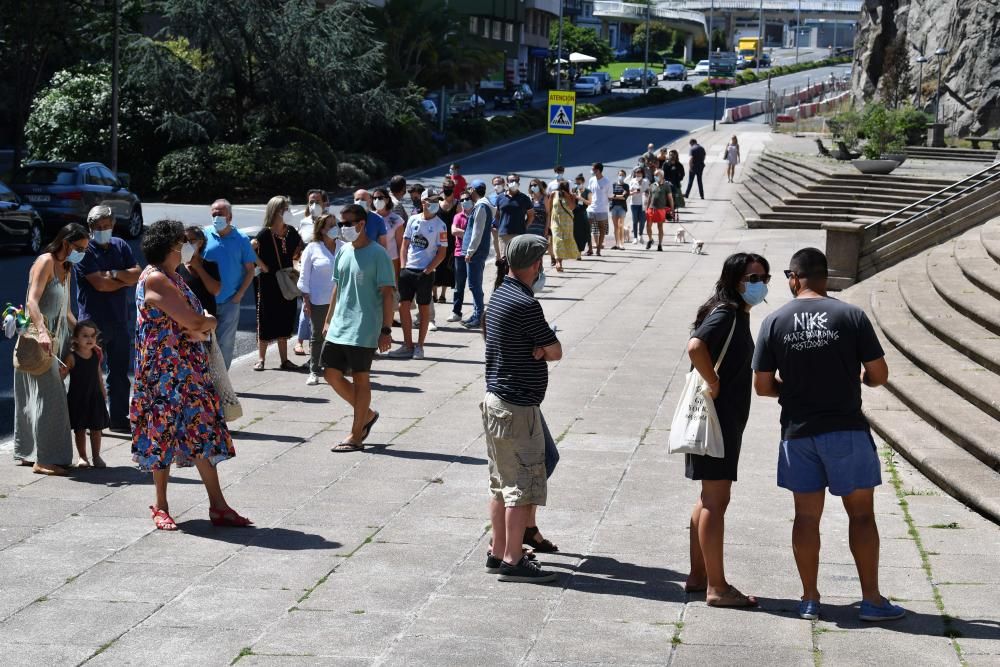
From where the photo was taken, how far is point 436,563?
752cm

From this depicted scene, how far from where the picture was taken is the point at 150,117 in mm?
41562

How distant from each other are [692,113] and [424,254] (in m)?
66.0

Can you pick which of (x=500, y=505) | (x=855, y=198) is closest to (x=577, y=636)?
(x=500, y=505)

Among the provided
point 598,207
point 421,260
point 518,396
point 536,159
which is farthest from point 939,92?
point 518,396

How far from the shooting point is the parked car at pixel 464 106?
6131cm

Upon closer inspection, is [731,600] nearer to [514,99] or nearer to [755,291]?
[755,291]

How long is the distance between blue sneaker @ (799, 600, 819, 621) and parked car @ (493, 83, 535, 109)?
2790 inches

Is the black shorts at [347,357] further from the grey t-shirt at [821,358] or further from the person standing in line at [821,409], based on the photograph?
the grey t-shirt at [821,358]

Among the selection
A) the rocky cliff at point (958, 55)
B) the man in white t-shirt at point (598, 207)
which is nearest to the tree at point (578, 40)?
the rocky cliff at point (958, 55)

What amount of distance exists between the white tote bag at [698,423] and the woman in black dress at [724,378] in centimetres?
5

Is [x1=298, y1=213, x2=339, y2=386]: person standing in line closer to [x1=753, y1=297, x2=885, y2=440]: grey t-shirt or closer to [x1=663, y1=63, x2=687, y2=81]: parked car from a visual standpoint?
[x1=753, y1=297, x2=885, y2=440]: grey t-shirt

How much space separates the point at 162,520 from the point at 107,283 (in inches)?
105

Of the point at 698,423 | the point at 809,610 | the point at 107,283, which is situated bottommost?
the point at 809,610

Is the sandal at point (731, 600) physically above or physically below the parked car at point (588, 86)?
below
